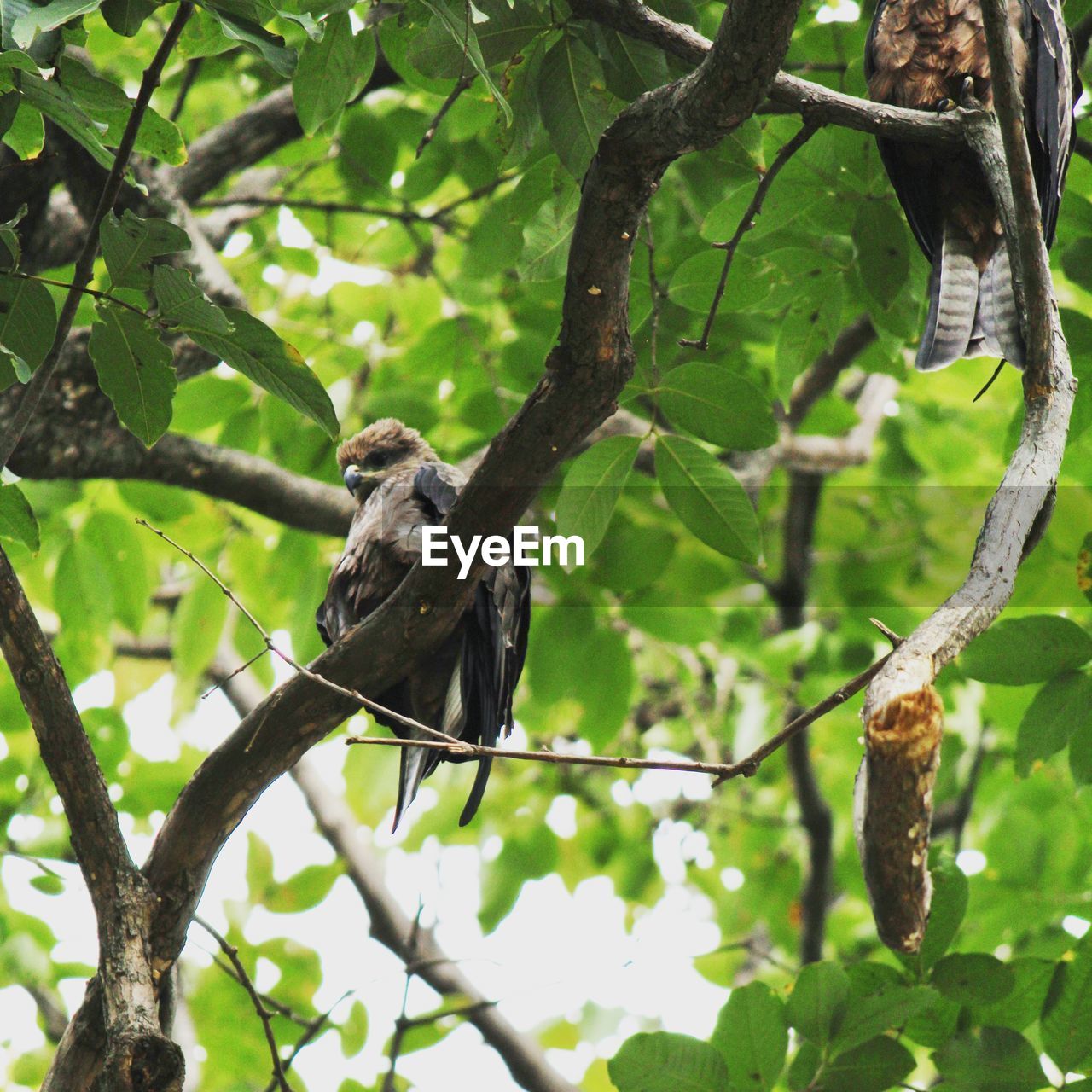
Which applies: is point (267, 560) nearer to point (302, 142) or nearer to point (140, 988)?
point (302, 142)

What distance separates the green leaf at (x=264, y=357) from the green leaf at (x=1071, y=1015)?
1.99m

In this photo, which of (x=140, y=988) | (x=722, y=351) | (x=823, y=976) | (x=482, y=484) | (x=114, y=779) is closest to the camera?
(x=140, y=988)

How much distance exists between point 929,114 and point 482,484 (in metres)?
1.03

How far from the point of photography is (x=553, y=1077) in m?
4.19

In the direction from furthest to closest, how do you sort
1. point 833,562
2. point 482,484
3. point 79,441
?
1. point 833,562
2. point 79,441
3. point 482,484

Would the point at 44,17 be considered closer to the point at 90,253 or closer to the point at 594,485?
the point at 90,253

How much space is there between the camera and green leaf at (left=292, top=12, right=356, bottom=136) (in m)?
2.50

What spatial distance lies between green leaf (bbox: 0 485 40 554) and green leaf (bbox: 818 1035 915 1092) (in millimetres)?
2009

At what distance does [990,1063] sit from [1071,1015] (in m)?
0.20

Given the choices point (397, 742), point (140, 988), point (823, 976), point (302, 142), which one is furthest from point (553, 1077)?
point (302, 142)

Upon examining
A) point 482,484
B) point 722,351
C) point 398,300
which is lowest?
point 482,484

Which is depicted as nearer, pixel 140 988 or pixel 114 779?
pixel 140 988

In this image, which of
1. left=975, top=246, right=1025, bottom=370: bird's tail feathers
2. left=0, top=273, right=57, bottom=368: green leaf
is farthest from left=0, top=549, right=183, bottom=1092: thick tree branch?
left=975, top=246, right=1025, bottom=370: bird's tail feathers

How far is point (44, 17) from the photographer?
5.51ft
